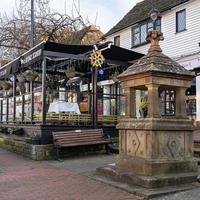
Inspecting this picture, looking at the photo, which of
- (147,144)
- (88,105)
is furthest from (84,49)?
(147,144)

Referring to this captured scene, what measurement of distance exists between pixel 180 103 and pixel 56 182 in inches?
134

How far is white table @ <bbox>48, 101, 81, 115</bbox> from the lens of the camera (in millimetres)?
14703

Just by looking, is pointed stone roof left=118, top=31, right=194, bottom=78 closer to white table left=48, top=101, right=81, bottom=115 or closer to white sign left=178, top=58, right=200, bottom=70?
white table left=48, top=101, right=81, bottom=115

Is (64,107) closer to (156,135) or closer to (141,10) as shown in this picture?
(156,135)

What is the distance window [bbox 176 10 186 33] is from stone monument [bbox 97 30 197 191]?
39.6ft

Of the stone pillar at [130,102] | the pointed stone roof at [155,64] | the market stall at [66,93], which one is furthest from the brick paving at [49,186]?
the market stall at [66,93]

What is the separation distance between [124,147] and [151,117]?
1247 mm

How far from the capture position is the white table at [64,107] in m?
14.7

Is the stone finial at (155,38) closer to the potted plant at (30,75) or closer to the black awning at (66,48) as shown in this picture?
the black awning at (66,48)

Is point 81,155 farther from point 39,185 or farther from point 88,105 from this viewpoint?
point 39,185

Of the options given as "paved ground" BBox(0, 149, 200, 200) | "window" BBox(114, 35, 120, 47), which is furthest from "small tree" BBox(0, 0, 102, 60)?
"paved ground" BBox(0, 149, 200, 200)

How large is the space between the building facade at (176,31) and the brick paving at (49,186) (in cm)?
1078

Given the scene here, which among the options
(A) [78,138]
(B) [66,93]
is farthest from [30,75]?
(A) [78,138]

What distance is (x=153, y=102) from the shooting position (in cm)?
898
